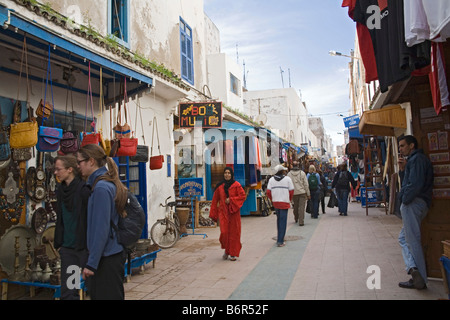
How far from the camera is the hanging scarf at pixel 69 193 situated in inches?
136

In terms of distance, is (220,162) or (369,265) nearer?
(369,265)

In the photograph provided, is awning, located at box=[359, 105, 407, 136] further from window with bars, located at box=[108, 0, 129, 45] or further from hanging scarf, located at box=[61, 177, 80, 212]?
A: hanging scarf, located at box=[61, 177, 80, 212]

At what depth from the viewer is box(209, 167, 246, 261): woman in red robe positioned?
6.65 metres

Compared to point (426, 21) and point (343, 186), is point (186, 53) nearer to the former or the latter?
point (343, 186)

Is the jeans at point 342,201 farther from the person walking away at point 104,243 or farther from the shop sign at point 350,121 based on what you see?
the person walking away at point 104,243

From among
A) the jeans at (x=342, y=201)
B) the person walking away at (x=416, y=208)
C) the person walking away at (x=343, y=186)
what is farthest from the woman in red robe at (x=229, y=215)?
the jeans at (x=342, y=201)

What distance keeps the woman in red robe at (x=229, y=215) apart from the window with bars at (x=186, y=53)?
18.0ft

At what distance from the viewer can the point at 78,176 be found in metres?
3.60

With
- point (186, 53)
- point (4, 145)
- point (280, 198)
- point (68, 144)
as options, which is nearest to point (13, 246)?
point (4, 145)

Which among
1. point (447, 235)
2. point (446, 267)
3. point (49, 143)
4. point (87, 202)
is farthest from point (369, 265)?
point (49, 143)

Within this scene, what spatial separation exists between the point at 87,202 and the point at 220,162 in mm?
9505

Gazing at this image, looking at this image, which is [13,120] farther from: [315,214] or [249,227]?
[315,214]

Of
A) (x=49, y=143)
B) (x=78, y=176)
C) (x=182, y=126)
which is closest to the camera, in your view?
(x=78, y=176)

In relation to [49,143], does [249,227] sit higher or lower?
lower
